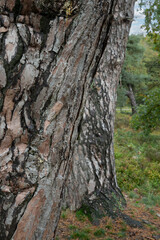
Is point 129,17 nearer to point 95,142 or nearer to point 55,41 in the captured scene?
point 95,142

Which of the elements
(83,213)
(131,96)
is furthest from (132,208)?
(131,96)

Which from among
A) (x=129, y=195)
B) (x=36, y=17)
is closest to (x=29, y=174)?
(x=36, y=17)

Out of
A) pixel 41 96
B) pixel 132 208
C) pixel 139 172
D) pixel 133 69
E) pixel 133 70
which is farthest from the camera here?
pixel 133 69

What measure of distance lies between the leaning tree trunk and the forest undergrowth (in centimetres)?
206

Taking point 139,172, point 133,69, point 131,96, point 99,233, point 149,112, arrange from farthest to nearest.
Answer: point 133,69, point 131,96, point 149,112, point 139,172, point 99,233

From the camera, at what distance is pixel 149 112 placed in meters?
7.39

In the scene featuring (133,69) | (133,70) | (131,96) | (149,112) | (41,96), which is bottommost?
(149,112)

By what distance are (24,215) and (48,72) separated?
0.83m

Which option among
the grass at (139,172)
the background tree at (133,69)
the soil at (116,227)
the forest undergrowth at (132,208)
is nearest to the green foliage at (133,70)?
the background tree at (133,69)

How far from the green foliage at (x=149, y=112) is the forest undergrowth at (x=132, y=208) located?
1316 millimetres

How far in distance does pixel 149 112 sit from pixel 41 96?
662 centimetres

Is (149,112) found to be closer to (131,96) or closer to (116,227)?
(116,227)

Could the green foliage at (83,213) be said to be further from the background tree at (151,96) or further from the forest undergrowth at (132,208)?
the background tree at (151,96)

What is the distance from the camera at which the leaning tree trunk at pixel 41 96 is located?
1.21 metres
